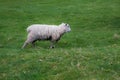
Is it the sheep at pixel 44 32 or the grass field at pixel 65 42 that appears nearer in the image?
the grass field at pixel 65 42

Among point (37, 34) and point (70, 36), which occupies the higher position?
point (37, 34)

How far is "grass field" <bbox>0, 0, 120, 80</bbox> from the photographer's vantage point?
14.0 meters

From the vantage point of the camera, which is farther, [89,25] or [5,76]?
[89,25]

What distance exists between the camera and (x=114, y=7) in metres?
43.4

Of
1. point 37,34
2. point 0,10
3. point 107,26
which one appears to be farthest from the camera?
point 0,10

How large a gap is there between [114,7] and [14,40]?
18248mm

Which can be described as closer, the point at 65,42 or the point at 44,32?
the point at 44,32

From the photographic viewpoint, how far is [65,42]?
27.6 meters

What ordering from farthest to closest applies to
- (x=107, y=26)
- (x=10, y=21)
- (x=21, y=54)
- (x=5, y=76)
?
1. (x=10, y=21)
2. (x=107, y=26)
3. (x=21, y=54)
4. (x=5, y=76)

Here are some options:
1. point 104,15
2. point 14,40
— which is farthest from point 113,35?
point 104,15

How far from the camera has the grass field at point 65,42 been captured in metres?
14.0

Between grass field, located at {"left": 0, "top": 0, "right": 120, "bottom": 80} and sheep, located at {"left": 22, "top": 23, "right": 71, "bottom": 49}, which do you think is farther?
sheep, located at {"left": 22, "top": 23, "right": 71, "bottom": 49}

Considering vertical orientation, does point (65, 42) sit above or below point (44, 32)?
below

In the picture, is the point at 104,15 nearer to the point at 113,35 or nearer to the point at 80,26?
the point at 80,26
